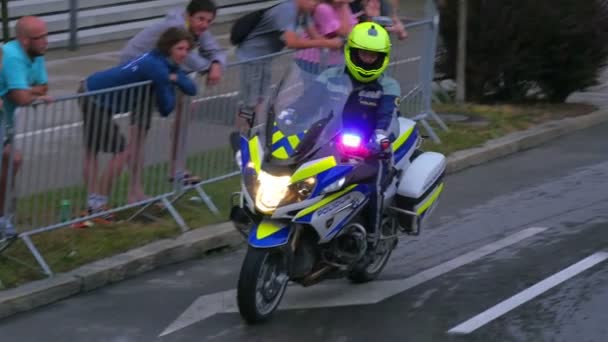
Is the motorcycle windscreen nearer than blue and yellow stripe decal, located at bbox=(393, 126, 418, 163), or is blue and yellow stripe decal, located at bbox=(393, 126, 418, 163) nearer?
the motorcycle windscreen

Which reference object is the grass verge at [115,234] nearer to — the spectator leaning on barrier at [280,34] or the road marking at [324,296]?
the road marking at [324,296]

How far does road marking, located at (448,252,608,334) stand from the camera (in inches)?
281

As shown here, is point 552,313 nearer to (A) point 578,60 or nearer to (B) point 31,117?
(B) point 31,117

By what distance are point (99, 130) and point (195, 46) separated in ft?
5.05

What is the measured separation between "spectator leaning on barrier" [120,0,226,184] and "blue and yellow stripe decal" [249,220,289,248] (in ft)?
7.76

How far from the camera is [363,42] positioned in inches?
289

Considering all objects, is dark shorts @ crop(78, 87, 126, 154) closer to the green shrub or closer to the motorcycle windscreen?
the motorcycle windscreen

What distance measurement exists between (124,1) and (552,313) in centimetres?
1322

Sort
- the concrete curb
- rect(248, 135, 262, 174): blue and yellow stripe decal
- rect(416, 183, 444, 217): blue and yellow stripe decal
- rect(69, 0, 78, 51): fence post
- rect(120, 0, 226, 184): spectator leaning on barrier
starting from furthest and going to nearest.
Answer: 1. rect(69, 0, 78, 51): fence post
2. rect(120, 0, 226, 184): spectator leaning on barrier
3. rect(416, 183, 444, 217): blue and yellow stripe decal
4. the concrete curb
5. rect(248, 135, 262, 174): blue and yellow stripe decal

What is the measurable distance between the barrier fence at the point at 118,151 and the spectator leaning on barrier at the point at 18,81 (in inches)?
2.0

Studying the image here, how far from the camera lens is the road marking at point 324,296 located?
24.3 feet

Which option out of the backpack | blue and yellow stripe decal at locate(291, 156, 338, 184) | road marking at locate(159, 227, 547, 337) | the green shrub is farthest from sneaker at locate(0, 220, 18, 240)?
the green shrub

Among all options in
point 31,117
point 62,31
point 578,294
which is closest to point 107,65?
point 62,31

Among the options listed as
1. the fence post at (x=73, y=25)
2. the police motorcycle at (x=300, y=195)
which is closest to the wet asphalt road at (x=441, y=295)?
the police motorcycle at (x=300, y=195)
